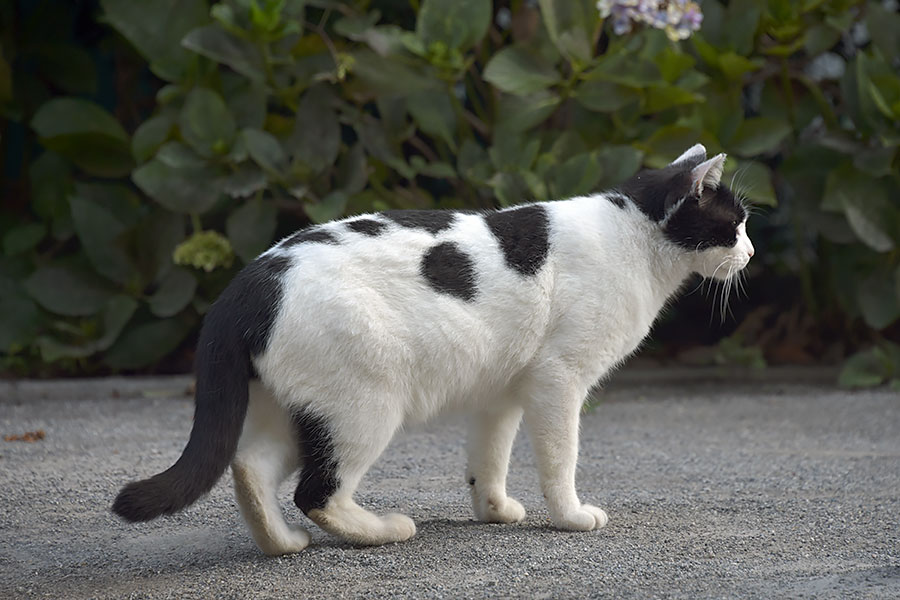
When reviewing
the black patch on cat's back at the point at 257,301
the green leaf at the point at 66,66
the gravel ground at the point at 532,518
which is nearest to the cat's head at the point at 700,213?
the gravel ground at the point at 532,518

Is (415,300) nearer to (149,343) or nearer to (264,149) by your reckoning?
(264,149)

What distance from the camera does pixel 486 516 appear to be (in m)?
3.34

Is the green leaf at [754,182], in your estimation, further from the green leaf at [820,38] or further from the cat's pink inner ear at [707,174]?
the cat's pink inner ear at [707,174]

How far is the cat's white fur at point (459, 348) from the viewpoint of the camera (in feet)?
9.23

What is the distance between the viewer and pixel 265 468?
287 cm

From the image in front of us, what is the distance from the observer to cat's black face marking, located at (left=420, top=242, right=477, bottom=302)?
298 cm

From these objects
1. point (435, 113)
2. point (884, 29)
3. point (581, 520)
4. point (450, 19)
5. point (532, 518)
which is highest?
point (884, 29)

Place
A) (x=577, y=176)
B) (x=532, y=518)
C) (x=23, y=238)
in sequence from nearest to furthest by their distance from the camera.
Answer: (x=532, y=518) → (x=577, y=176) → (x=23, y=238)

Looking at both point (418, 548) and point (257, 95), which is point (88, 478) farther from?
point (257, 95)

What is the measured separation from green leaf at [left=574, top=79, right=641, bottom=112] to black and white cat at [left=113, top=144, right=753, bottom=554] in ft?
6.87

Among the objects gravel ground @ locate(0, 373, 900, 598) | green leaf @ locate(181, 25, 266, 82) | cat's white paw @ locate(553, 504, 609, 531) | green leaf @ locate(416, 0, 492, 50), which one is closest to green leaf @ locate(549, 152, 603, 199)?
green leaf @ locate(416, 0, 492, 50)

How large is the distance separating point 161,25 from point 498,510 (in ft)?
11.9

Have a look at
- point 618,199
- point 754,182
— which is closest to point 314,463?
point 618,199

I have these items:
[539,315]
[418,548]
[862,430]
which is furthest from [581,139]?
[418,548]
